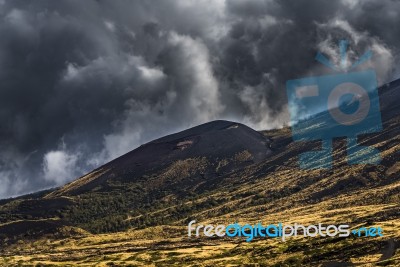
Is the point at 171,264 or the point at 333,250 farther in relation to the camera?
the point at 171,264

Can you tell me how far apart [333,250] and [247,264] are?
85.2ft

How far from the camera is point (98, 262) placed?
7554 inches

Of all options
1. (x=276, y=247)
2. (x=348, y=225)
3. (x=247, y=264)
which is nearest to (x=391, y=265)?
(x=247, y=264)

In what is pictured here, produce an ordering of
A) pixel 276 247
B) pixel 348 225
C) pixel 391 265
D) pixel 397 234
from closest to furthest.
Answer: pixel 391 265
pixel 397 234
pixel 276 247
pixel 348 225

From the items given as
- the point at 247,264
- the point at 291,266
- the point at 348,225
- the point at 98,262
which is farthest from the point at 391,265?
the point at 98,262

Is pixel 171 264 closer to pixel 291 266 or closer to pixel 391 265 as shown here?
pixel 291 266

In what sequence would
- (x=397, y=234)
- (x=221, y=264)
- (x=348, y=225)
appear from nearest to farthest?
(x=397, y=234) < (x=221, y=264) < (x=348, y=225)

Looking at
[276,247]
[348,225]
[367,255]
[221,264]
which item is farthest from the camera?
[348,225]

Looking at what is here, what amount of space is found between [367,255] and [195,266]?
5500cm

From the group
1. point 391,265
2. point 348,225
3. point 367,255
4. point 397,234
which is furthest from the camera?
point 348,225

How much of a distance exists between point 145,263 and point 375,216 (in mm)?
92168

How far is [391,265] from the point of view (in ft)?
369

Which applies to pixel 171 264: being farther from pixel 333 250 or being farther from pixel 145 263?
pixel 333 250

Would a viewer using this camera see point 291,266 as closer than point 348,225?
Yes
